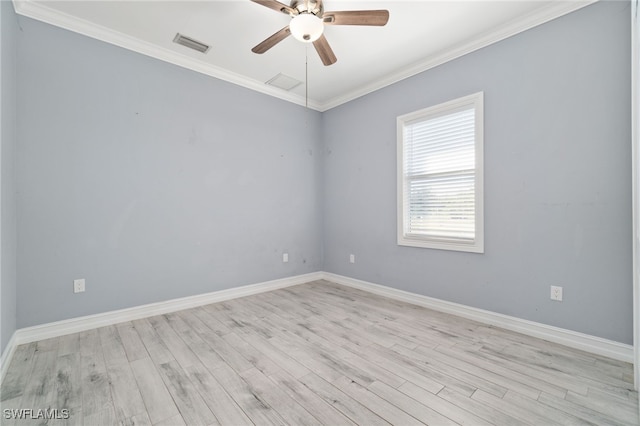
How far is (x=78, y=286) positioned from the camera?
253 centimetres

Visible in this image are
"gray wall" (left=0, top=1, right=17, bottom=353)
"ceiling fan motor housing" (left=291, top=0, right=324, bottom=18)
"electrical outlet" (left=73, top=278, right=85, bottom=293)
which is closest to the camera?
"gray wall" (left=0, top=1, right=17, bottom=353)

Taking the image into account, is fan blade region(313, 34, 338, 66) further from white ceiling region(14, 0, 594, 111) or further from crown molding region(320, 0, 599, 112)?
crown molding region(320, 0, 599, 112)

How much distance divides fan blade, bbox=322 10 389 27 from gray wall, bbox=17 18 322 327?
6.18 ft

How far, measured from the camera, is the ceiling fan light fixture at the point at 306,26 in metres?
2.08

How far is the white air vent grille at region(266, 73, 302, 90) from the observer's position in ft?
12.0

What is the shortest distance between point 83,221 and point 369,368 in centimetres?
284

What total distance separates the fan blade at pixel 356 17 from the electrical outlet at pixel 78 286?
3.16 m

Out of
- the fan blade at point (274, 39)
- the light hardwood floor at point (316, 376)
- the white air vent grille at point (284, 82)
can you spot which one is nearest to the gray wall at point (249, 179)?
the white air vent grille at point (284, 82)

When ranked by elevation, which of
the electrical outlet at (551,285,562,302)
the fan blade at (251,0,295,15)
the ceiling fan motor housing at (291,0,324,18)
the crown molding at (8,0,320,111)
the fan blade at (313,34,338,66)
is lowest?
the electrical outlet at (551,285,562,302)

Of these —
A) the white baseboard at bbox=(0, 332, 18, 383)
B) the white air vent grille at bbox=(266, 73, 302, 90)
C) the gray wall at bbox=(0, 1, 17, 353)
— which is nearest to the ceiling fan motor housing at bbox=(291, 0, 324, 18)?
the white air vent grille at bbox=(266, 73, 302, 90)

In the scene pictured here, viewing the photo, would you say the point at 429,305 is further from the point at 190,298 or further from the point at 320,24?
the point at 320,24

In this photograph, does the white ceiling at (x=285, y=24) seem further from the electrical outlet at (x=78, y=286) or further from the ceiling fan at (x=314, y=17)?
the electrical outlet at (x=78, y=286)

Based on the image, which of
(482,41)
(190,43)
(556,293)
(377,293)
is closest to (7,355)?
(190,43)

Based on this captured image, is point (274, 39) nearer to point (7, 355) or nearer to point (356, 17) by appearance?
point (356, 17)
